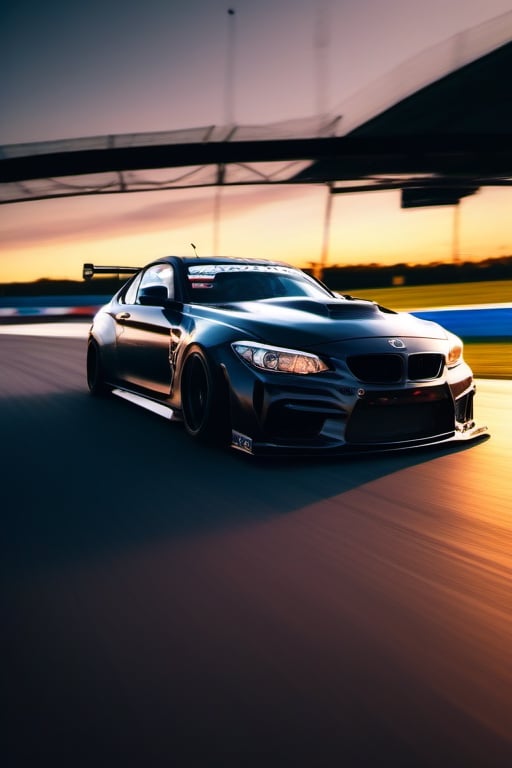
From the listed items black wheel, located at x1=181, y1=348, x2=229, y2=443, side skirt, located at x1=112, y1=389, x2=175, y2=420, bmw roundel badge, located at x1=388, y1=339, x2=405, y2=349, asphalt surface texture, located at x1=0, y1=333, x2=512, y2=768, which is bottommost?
asphalt surface texture, located at x1=0, y1=333, x2=512, y2=768

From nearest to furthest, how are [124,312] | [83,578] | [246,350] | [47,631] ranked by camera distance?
[47,631], [83,578], [246,350], [124,312]

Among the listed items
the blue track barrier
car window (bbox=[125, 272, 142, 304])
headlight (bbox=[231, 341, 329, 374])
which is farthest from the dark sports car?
the blue track barrier

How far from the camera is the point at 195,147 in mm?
36781

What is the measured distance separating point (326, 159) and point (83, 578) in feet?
114

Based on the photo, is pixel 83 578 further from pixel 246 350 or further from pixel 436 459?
pixel 436 459

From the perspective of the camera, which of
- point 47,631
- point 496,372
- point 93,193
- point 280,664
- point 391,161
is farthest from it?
point 391,161

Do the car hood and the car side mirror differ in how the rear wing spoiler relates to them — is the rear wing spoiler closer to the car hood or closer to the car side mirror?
the car side mirror

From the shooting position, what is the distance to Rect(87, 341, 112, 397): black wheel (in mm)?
7996

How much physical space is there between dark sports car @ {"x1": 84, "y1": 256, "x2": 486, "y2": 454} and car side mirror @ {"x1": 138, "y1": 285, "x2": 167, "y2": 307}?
0.01m

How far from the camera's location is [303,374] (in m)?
4.85

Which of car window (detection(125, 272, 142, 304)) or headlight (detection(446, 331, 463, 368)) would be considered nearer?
headlight (detection(446, 331, 463, 368))

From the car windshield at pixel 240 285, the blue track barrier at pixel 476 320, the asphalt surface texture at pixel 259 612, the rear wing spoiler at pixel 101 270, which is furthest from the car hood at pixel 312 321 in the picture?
the blue track barrier at pixel 476 320

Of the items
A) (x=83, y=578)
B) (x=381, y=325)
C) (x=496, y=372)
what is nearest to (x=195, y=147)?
(x=496, y=372)

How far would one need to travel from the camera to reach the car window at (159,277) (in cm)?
663
